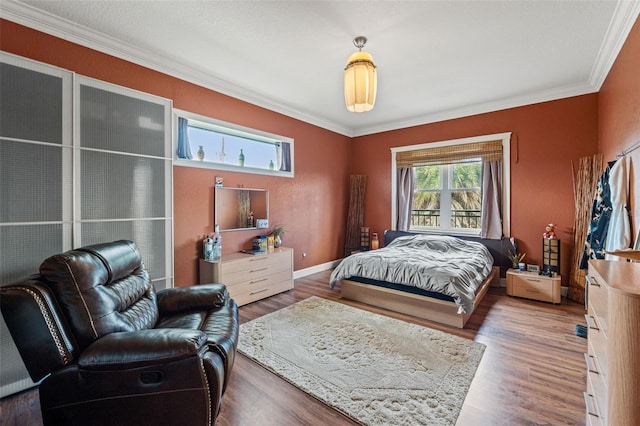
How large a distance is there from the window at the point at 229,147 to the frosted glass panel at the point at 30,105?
1.12 metres

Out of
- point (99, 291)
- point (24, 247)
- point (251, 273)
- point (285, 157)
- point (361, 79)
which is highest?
point (361, 79)

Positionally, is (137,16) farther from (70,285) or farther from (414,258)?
(414,258)

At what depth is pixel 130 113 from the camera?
8.41 ft

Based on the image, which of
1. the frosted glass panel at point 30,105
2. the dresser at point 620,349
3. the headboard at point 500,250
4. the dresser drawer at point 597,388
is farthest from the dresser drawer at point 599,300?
the frosted glass panel at point 30,105

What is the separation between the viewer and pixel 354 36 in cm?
254

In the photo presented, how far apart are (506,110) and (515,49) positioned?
1.67 meters

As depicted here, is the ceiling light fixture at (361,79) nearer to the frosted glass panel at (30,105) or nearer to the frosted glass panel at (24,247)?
the frosted glass panel at (30,105)

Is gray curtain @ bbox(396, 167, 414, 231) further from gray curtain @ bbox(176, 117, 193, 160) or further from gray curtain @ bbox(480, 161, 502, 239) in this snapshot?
gray curtain @ bbox(176, 117, 193, 160)

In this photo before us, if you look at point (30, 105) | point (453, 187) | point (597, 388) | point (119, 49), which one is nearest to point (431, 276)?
point (597, 388)

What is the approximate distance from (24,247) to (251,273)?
2079 mm

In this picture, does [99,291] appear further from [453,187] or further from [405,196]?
[453,187]

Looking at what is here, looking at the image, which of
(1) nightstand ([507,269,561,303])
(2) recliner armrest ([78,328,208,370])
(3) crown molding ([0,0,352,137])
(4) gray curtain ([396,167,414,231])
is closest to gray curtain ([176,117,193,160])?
(3) crown molding ([0,0,352,137])

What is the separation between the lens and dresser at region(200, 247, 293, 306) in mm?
3267

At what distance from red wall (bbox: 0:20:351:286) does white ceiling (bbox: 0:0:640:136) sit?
0.13 m
